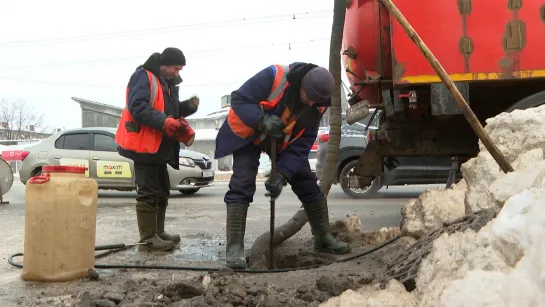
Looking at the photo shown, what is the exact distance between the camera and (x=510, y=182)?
1.96 metres

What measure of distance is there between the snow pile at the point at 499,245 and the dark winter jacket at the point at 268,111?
117 cm

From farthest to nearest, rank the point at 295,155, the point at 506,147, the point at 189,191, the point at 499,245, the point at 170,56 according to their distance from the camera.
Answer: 1. the point at 189,191
2. the point at 170,56
3. the point at 295,155
4. the point at 506,147
5. the point at 499,245

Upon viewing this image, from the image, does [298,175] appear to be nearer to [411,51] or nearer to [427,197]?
[427,197]

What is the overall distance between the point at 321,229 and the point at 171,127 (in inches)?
56.9

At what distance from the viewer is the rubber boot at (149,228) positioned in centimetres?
393

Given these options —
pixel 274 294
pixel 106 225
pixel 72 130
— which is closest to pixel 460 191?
pixel 274 294

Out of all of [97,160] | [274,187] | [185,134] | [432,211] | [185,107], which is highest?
[185,107]

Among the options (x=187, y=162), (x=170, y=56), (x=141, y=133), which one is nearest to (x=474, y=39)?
(x=170, y=56)

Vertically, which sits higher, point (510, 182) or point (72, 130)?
point (72, 130)

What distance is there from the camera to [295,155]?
143 inches

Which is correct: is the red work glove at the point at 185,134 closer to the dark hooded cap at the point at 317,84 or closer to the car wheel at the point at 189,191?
the dark hooded cap at the point at 317,84

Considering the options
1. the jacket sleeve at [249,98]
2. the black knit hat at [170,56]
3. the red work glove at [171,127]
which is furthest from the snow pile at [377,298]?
the black knit hat at [170,56]

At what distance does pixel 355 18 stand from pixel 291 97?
2027 millimetres

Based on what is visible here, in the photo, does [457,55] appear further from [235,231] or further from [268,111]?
[235,231]
